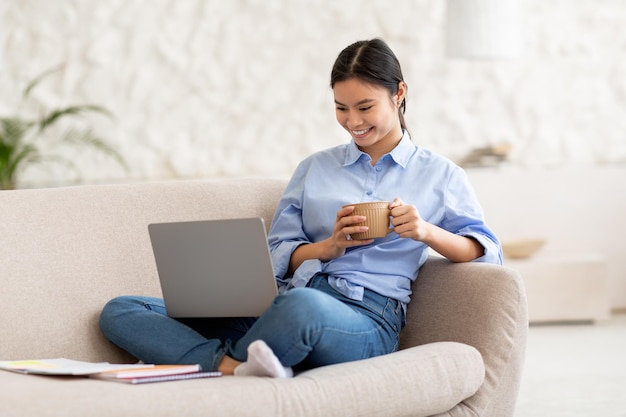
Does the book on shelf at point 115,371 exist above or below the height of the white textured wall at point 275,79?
below

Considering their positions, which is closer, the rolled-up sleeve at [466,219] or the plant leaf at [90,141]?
the rolled-up sleeve at [466,219]

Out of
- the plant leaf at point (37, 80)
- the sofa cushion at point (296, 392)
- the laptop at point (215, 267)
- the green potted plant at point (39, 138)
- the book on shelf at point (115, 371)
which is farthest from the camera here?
the plant leaf at point (37, 80)

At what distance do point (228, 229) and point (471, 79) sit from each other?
3.42m

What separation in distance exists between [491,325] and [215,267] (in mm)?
660

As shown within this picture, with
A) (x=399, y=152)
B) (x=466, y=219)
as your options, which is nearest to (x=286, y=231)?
(x=399, y=152)

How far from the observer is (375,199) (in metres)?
2.44

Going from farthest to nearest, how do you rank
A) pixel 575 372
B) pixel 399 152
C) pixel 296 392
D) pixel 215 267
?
pixel 575 372 < pixel 399 152 < pixel 215 267 < pixel 296 392

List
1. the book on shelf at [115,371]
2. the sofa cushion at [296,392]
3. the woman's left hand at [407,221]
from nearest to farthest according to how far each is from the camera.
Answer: the sofa cushion at [296,392] → the book on shelf at [115,371] → the woman's left hand at [407,221]

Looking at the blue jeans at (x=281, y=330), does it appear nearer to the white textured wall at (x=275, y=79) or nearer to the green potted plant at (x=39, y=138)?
the green potted plant at (x=39, y=138)

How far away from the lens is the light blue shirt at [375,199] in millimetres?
2385

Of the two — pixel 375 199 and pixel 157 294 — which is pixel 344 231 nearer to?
pixel 375 199

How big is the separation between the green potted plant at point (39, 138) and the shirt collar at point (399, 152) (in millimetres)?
2368

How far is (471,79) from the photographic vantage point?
525 centimetres

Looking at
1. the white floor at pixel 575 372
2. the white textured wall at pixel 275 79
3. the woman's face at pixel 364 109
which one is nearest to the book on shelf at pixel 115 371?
the woman's face at pixel 364 109
